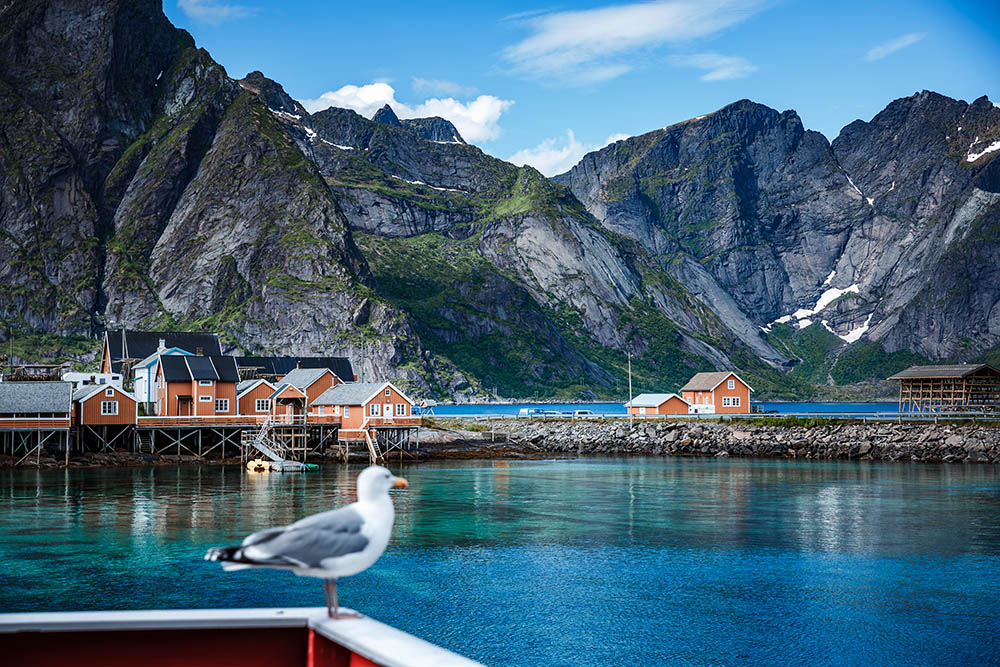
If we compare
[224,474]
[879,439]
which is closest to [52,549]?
[224,474]

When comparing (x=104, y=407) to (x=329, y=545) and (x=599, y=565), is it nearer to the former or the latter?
(x=599, y=565)

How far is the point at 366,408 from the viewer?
318 feet

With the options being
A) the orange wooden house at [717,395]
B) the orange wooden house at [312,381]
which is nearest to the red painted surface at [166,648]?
the orange wooden house at [312,381]

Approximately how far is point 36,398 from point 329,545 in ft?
290

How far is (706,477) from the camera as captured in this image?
78.2m

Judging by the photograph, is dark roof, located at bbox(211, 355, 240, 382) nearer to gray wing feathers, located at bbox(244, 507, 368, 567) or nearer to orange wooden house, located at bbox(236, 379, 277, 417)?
orange wooden house, located at bbox(236, 379, 277, 417)

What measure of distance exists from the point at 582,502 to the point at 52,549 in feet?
107

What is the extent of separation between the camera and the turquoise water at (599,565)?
29.3 metres

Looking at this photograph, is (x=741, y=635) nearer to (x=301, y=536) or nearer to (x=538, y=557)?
(x=538, y=557)

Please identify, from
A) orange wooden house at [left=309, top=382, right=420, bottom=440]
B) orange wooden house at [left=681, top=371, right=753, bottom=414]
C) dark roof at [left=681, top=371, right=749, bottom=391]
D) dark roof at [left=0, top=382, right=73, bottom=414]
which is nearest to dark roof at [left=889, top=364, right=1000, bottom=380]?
orange wooden house at [left=681, top=371, right=753, bottom=414]

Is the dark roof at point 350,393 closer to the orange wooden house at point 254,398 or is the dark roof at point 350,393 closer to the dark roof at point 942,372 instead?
the orange wooden house at point 254,398

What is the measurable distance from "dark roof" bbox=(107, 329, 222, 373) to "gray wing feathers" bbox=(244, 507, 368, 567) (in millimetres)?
124754

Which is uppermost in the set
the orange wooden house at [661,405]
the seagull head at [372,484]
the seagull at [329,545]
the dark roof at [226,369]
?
the dark roof at [226,369]

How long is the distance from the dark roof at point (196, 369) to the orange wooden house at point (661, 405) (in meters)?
52.5
